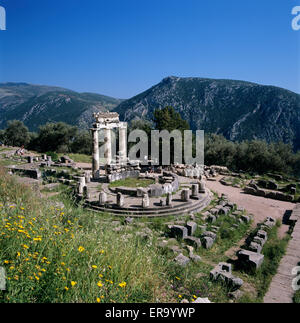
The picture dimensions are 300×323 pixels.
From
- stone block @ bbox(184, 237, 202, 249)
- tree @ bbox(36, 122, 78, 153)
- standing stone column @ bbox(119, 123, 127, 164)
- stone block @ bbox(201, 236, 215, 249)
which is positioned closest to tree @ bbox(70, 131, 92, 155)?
tree @ bbox(36, 122, 78, 153)

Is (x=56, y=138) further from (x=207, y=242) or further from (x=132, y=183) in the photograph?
(x=207, y=242)

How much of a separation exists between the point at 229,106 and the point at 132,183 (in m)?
85.7

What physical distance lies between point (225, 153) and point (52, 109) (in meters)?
104

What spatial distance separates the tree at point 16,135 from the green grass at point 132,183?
36.5 meters

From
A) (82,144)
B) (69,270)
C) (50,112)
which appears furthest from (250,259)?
(50,112)

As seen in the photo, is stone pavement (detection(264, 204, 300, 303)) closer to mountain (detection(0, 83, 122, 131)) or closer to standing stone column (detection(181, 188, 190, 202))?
standing stone column (detection(181, 188, 190, 202))

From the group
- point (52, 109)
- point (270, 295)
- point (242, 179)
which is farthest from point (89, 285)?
point (52, 109)

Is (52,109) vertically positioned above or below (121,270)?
above

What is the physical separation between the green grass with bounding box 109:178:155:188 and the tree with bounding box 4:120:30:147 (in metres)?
36.5

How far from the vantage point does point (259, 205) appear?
1725 cm

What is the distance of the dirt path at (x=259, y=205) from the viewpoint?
50.0ft

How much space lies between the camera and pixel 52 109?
115875 mm

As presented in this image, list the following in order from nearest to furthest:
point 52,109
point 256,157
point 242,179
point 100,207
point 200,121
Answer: point 100,207 < point 242,179 < point 256,157 < point 200,121 < point 52,109
